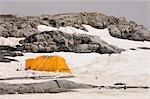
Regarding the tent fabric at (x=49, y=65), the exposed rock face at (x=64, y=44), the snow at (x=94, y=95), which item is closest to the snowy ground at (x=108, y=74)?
the snow at (x=94, y=95)

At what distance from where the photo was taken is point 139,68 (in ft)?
91.9

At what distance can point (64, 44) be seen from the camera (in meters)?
50.0

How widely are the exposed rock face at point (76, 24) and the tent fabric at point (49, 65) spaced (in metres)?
28.4

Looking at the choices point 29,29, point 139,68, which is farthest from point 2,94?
point 29,29

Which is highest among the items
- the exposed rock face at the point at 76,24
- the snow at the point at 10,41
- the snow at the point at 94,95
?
the exposed rock face at the point at 76,24

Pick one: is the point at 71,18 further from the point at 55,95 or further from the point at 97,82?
the point at 55,95

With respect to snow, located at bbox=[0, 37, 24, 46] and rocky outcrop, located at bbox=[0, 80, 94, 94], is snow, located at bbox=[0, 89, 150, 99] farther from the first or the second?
snow, located at bbox=[0, 37, 24, 46]

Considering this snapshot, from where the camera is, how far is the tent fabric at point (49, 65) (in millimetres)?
30406

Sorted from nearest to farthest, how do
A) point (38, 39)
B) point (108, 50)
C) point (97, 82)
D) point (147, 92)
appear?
point (147, 92), point (97, 82), point (108, 50), point (38, 39)

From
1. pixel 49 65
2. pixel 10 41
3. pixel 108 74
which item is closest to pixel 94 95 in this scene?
pixel 108 74

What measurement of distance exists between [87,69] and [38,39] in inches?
858

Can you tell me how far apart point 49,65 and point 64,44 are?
19.4 meters

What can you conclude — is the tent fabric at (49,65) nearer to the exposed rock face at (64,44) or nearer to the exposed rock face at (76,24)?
the exposed rock face at (64,44)

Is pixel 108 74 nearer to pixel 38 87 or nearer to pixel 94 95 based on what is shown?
pixel 38 87
